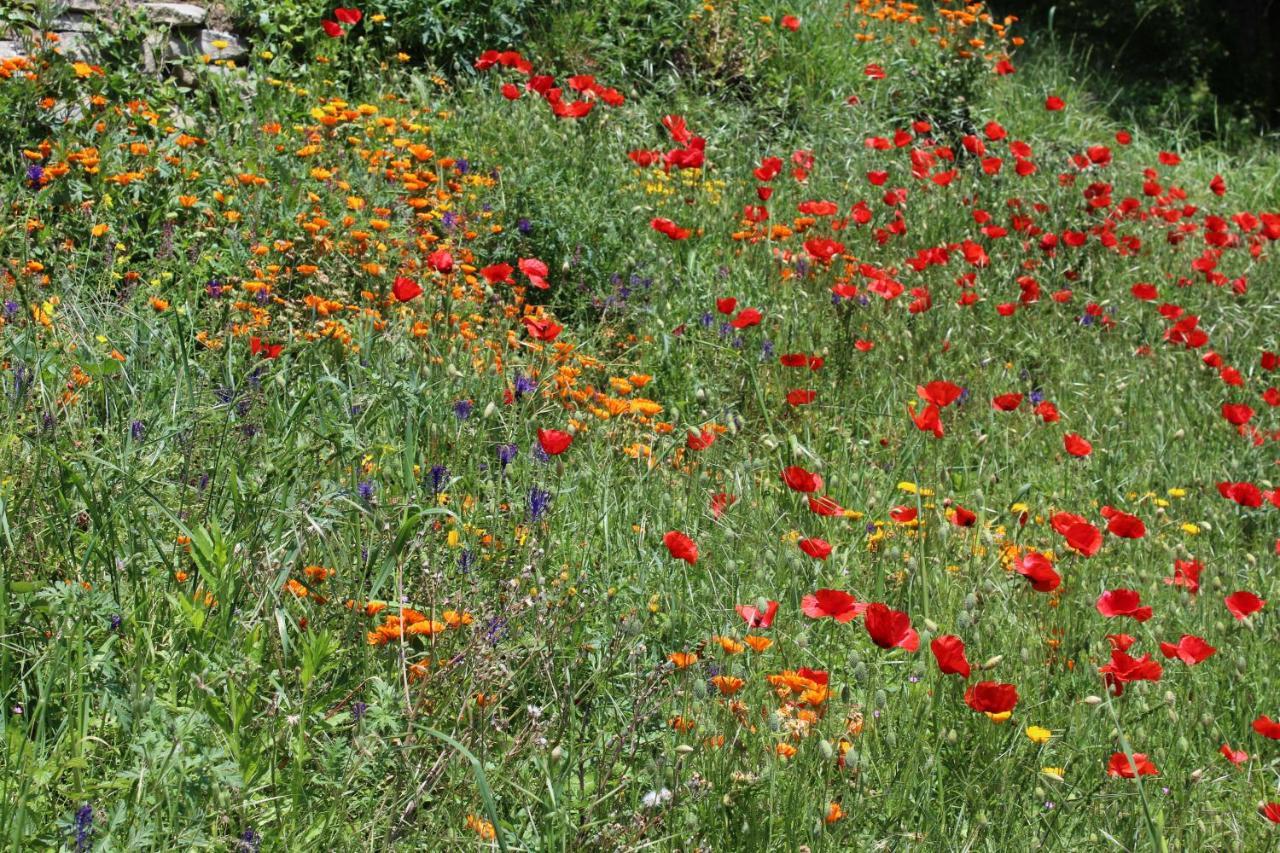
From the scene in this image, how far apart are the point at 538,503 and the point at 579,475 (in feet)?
1.63

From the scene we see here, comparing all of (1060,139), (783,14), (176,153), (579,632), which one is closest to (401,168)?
(176,153)

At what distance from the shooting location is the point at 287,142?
436 centimetres

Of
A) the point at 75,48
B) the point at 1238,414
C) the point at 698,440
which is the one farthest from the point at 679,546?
the point at 75,48

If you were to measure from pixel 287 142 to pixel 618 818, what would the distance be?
3.07 m

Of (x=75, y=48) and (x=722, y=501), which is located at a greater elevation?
(x=722, y=501)

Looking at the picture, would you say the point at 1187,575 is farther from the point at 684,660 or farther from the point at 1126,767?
the point at 684,660

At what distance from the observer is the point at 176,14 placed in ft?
16.5

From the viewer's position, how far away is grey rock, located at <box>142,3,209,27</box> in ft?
16.4

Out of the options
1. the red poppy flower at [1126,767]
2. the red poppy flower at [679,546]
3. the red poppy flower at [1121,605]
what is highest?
the red poppy flower at [1121,605]

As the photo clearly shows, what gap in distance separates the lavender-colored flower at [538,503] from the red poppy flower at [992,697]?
2.75 ft

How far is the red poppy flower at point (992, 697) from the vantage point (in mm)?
2023

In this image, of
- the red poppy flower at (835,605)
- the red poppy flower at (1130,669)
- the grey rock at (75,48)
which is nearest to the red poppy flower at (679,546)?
the red poppy flower at (835,605)

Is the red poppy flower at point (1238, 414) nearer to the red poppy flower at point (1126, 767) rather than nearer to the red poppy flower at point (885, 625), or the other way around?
the red poppy flower at point (1126, 767)

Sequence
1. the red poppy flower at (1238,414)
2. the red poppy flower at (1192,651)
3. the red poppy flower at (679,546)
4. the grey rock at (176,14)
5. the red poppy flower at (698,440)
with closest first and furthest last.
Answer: the red poppy flower at (679,546), the red poppy flower at (1192,651), the red poppy flower at (698,440), the red poppy flower at (1238,414), the grey rock at (176,14)
